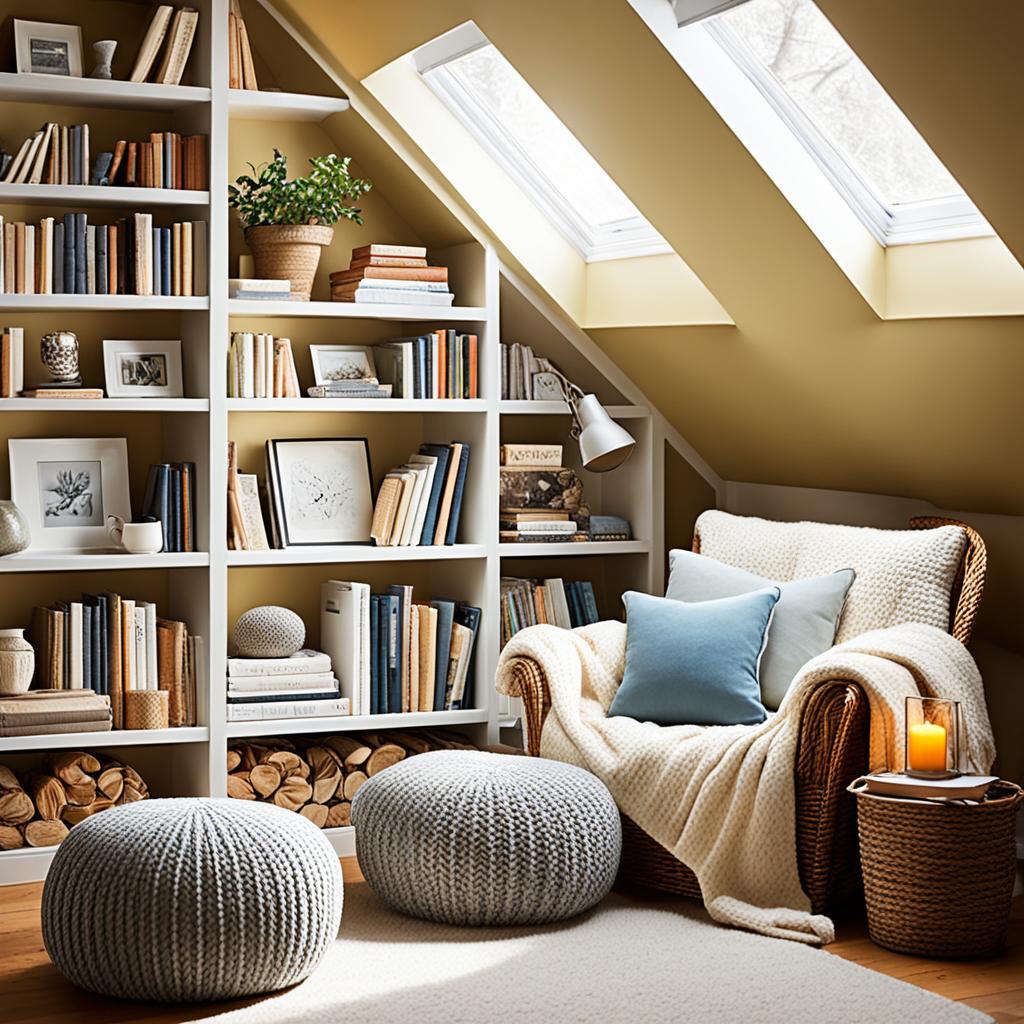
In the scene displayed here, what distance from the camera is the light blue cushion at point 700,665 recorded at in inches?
146

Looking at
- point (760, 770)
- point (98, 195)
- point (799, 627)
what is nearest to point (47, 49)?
point (98, 195)

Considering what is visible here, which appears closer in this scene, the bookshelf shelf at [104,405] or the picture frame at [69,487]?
the bookshelf shelf at [104,405]

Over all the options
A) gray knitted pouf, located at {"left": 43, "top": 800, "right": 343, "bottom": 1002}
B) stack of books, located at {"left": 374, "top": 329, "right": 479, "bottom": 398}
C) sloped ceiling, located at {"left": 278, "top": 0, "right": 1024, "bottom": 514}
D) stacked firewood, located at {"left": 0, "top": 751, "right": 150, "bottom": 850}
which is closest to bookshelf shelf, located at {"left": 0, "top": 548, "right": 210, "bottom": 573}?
stacked firewood, located at {"left": 0, "top": 751, "right": 150, "bottom": 850}

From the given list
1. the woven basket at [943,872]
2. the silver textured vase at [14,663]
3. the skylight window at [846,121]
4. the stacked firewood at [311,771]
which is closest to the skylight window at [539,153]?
the skylight window at [846,121]

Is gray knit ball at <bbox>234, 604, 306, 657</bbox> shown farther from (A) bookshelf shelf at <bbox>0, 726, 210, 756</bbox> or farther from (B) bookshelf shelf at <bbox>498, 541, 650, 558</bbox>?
(B) bookshelf shelf at <bbox>498, 541, 650, 558</bbox>

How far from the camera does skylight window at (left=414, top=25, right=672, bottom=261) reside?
4125 millimetres

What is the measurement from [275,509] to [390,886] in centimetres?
125

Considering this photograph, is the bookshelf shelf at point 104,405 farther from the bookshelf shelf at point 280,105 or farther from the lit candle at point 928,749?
the lit candle at point 928,749

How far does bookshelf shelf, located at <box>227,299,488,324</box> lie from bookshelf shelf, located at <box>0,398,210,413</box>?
270 mm

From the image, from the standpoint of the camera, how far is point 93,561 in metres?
3.92

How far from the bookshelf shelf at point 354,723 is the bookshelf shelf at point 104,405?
855 mm

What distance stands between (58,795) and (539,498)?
158 centimetres

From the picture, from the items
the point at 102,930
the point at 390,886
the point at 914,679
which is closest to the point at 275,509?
the point at 390,886

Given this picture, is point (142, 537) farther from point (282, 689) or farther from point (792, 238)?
point (792, 238)
